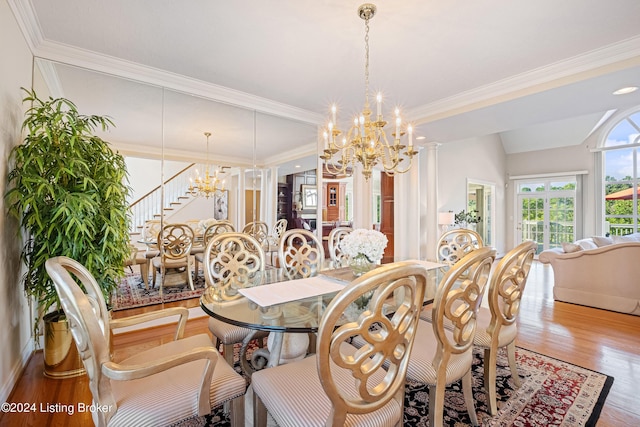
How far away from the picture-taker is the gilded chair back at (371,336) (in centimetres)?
84

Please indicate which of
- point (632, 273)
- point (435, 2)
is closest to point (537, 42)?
point (435, 2)

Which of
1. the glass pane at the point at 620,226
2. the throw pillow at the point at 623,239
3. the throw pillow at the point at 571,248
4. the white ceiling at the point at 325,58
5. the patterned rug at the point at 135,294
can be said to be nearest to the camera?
the white ceiling at the point at 325,58

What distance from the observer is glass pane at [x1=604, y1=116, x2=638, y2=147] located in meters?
6.57

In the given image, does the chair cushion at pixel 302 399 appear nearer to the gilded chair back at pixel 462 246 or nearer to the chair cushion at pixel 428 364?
the chair cushion at pixel 428 364

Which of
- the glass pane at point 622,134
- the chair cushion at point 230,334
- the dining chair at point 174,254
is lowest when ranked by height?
the chair cushion at point 230,334

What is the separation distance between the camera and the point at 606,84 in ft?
9.13

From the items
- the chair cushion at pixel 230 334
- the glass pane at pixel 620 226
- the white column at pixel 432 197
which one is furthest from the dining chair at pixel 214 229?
the glass pane at pixel 620 226

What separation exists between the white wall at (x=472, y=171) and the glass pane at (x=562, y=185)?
112 centimetres

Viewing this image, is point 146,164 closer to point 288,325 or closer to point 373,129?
point 373,129

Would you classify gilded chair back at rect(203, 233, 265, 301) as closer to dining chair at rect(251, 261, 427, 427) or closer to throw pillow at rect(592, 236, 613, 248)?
dining chair at rect(251, 261, 427, 427)

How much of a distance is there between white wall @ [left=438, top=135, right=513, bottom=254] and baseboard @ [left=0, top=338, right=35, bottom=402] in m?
6.55

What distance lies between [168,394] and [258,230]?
9.39 feet

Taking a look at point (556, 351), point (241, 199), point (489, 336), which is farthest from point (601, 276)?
point (241, 199)

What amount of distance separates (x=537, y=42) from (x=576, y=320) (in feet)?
9.27
